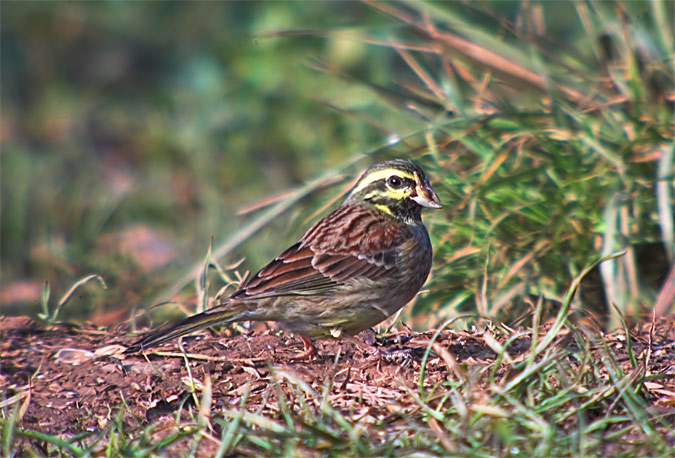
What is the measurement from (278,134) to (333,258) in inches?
177

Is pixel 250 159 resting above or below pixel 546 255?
below

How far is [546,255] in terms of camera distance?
16.5 ft

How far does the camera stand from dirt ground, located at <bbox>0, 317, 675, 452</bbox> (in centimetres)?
352

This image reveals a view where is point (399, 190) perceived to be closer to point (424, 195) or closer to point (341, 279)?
point (424, 195)

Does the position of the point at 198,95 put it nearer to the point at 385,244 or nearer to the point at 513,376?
the point at 385,244

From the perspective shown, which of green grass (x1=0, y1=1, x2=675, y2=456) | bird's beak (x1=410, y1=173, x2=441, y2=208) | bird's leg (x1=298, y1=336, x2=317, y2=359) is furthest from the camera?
bird's beak (x1=410, y1=173, x2=441, y2=208)

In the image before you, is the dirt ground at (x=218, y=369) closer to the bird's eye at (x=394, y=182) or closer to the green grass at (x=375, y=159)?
the green grass at (x=375, y=159)

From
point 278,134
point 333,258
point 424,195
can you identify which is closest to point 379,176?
point 424,195

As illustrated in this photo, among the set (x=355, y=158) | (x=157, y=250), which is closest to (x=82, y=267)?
(x=157, y=250)

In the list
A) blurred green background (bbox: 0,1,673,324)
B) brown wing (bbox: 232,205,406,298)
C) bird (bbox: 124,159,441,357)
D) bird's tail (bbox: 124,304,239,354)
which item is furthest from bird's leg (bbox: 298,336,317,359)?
blurred green background (bbox: 0,1,673,324)

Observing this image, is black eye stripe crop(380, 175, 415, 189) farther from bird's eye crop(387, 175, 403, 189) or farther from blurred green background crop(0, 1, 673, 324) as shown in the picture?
blurred green background crop(0, 1, 673, 324)

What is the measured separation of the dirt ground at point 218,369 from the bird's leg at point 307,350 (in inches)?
1.4

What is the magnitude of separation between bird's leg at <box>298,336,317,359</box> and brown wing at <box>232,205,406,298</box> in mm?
193

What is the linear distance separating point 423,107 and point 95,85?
582cm
